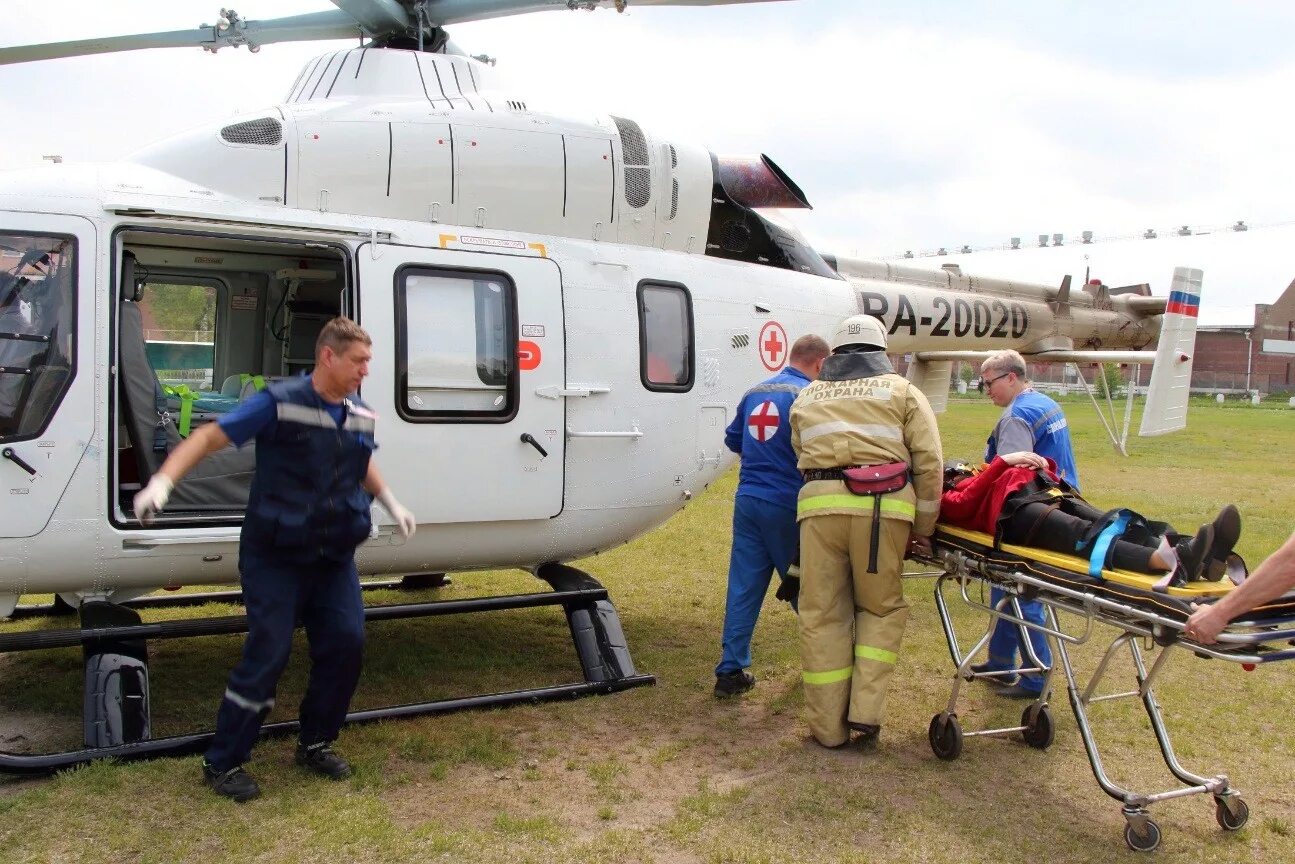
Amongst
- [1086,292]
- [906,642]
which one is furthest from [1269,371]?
[906,642]

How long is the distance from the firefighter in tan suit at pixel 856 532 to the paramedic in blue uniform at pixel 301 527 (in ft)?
5.88

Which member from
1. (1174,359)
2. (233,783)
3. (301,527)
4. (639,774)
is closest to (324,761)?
(233,783)

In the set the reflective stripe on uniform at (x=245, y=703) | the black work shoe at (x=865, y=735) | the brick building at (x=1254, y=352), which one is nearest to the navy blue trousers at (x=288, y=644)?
the reflective stripe on uniform at (x=245, y=703)

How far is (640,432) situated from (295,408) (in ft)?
7.40

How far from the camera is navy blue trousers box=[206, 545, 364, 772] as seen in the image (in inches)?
152

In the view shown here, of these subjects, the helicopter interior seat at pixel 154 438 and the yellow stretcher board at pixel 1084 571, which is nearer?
the yellow stretcher board at pixel 1084 571

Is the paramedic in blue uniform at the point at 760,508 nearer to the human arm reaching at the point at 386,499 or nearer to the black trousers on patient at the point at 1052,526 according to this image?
the black trousers on patient at the point at 1052,526

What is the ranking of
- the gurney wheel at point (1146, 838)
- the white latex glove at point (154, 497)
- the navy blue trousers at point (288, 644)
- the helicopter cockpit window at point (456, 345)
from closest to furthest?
the white latex glove at point (154, 497) < the gurney wheel at point (1146, 838) < the navy blue trousers at point (288, 644) < the helicopter cockpit window at point (456, 345)

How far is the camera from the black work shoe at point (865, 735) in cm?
462

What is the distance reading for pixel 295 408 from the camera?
12.4 ft

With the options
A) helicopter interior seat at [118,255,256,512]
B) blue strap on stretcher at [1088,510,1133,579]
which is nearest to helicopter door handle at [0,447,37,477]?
helicopter interior seat at [118,255,256,512]

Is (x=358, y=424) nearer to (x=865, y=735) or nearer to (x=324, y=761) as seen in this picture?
(x=324, y=761)

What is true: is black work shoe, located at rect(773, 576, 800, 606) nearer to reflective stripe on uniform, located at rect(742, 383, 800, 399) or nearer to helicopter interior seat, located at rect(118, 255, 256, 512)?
reflective stripe on uniform, located at rect(742, 383, 800, 399)

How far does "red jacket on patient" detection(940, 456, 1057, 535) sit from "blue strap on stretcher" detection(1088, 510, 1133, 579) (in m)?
0.46
